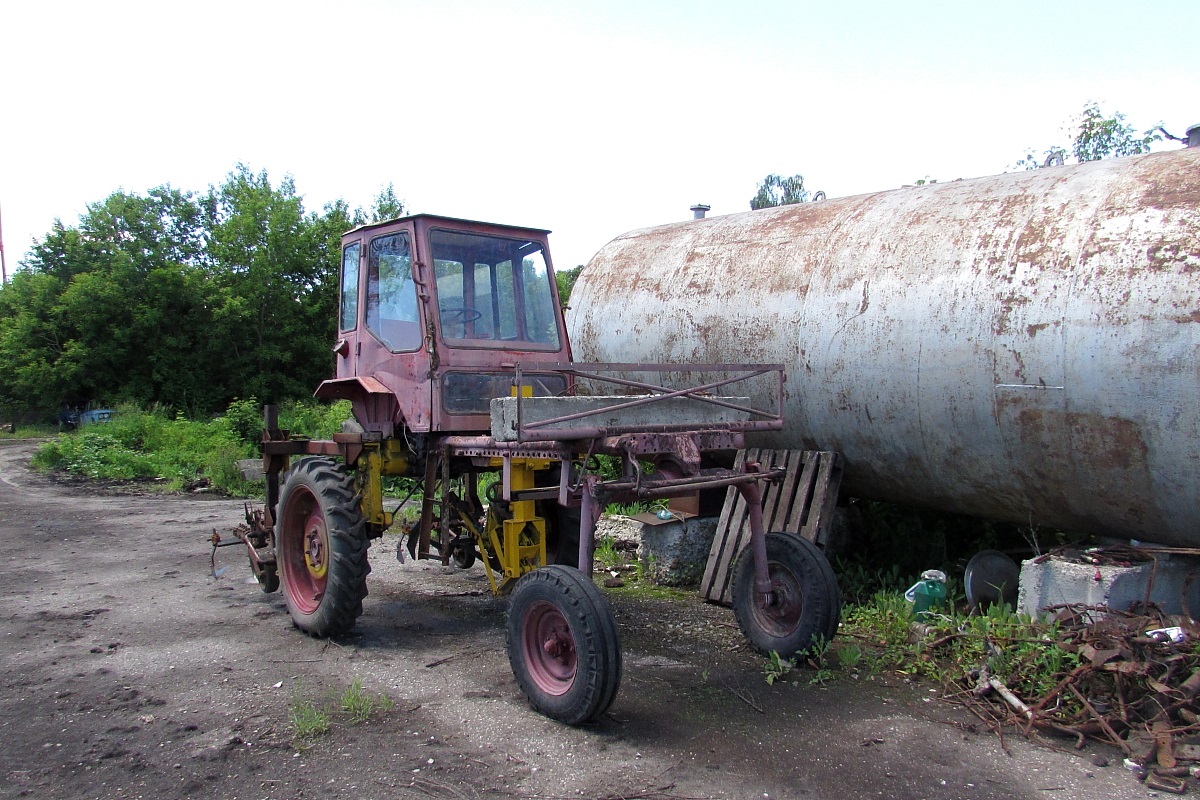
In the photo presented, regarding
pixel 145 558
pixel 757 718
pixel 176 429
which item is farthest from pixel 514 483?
pixel 176 429

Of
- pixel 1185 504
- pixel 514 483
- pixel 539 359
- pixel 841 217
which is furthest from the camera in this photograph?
pixel 841 217

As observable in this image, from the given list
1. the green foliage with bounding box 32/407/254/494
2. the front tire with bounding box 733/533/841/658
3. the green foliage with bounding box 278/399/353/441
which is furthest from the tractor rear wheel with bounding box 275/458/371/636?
the green foliage with bounding box 278/399/353/441

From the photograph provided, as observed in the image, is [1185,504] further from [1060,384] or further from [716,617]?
[716,617]

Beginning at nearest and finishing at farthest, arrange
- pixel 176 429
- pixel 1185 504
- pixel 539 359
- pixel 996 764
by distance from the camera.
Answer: pixel 996 764 → pixel 1185 504 → pixel 539 359 → pixel 176 429

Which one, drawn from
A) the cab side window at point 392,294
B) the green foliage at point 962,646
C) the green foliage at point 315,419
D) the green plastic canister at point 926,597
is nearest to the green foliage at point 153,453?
the green foliage at point 315,419

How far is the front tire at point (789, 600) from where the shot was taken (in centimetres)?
476

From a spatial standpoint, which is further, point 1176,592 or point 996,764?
point 1176,592

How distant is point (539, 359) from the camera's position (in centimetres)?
574

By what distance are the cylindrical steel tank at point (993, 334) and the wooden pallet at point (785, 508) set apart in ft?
0.45

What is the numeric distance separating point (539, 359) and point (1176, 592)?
392 centimetres

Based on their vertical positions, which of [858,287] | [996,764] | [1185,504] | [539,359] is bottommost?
[996,764]

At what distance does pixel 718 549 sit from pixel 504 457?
2.44 m

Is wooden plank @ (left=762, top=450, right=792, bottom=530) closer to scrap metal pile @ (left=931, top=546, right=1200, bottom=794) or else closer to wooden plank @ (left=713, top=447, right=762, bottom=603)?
wooden plank @ (left=713, top=447, right=762, bottom=603)

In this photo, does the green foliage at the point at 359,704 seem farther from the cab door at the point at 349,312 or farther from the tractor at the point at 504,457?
the cab door at the point at 349,312
